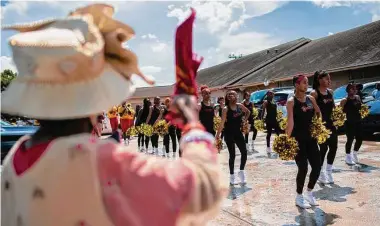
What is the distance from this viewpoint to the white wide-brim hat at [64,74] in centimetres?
140

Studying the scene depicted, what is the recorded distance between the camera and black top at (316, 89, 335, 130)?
23.2ft

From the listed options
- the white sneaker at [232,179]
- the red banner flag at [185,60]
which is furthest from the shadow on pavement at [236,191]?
the red banner flag at [185,60]

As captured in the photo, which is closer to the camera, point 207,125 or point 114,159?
point 114,159

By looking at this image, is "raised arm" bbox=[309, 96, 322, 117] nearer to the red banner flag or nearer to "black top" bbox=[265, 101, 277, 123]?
the red banner flag

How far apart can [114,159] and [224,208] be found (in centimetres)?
523

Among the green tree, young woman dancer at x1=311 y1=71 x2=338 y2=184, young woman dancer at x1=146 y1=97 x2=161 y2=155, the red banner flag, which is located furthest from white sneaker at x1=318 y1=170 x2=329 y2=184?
the red banner flag

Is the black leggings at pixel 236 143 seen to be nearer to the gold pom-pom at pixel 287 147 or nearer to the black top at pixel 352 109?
the gold pom-pom at pixel 287 147

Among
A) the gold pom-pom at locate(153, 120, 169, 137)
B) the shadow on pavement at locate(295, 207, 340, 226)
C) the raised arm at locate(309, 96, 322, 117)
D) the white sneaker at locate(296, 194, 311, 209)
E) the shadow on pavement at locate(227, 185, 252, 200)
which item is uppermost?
the raised arm at locate(309, 96, 322, 117)

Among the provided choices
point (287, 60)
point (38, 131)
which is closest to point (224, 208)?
point (38, 131)

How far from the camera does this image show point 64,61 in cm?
140

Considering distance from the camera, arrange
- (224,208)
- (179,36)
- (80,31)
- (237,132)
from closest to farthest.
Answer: (80,31), (179,36), (224,208), (237,132)

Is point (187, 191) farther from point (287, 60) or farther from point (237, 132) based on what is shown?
point (287, 60)

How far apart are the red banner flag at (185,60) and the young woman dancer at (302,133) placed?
187 inches

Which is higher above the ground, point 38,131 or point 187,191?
point 38,131
